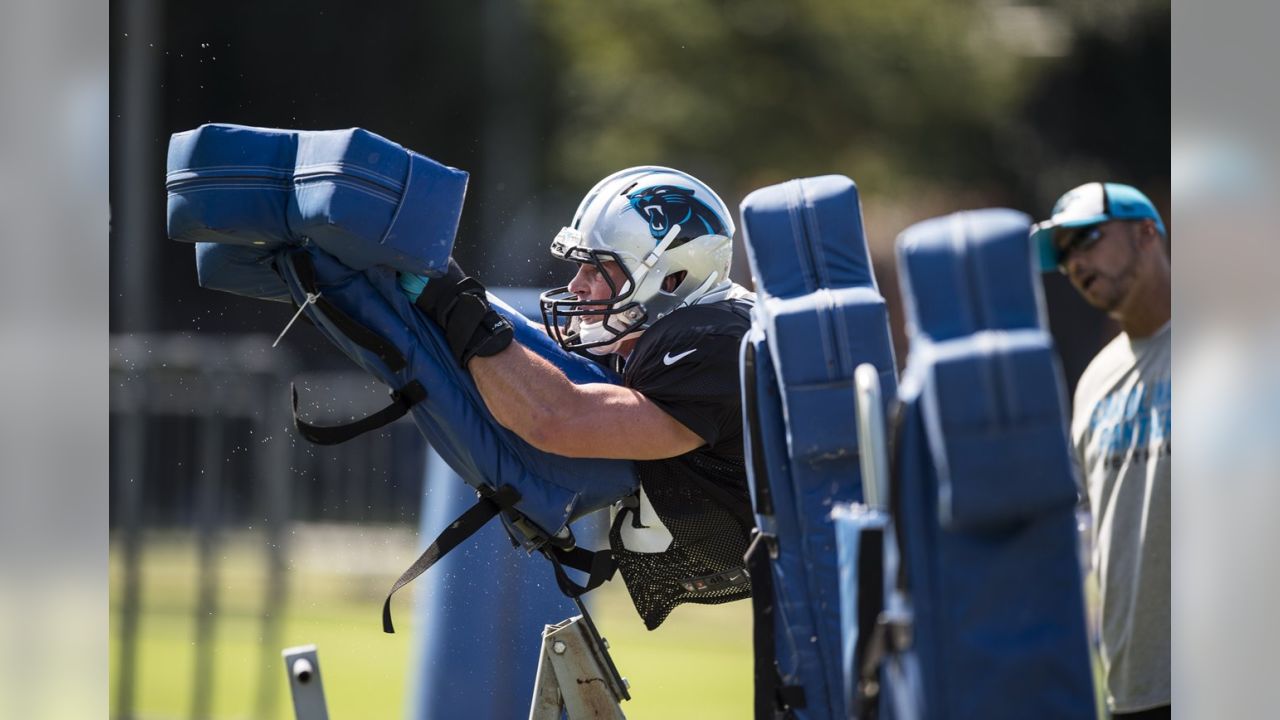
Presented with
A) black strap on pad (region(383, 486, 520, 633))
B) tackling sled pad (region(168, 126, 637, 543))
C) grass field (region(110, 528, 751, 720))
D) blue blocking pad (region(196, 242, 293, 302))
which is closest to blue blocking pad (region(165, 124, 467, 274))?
tackling sled pad (region(168, 126, 637, 543))

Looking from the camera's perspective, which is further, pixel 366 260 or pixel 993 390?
pixel 366 260

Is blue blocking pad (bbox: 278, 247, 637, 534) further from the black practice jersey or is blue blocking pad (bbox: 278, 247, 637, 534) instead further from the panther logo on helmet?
the panther logo on helmet

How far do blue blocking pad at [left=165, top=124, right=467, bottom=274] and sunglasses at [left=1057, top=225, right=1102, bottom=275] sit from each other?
1171 millimetres

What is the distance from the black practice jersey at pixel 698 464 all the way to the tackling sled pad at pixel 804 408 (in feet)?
1.37

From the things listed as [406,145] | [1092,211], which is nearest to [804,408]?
[1092,211]

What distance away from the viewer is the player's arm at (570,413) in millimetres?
2551

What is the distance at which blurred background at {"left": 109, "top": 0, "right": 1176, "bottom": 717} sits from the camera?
15.1 ft

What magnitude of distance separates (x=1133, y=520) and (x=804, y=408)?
975mm

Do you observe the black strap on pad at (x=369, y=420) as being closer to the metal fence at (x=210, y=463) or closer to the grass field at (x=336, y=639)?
the grass field at (x=336, y=639)

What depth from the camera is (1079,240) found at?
2.79 metres

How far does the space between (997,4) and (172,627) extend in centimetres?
363

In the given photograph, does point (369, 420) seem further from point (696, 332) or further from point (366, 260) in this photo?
point (696, 332)

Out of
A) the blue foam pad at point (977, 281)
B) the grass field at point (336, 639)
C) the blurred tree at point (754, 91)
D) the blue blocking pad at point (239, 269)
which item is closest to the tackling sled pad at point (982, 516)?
the blue foam pad at point (977, 281)
